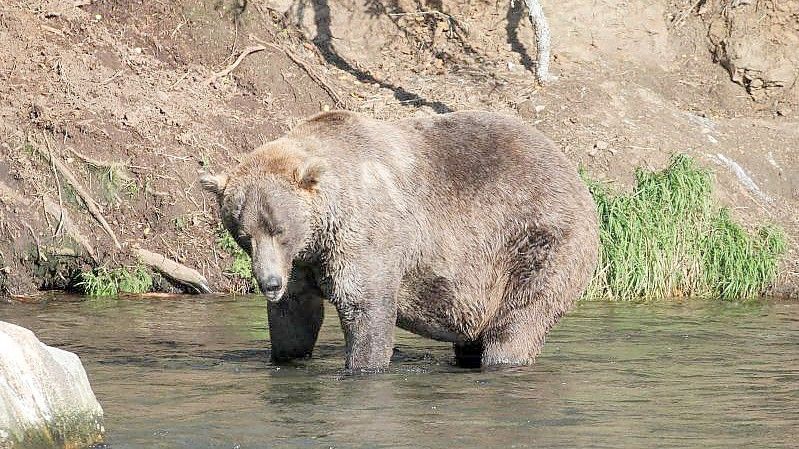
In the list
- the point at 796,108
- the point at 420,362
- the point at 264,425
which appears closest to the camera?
the point at 264,425

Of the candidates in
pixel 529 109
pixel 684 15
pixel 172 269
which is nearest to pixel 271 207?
pixel 172 269

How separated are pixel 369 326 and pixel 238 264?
5683mm

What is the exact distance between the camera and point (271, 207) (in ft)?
25.4

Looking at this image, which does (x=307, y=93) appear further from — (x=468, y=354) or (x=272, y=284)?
(x=272, y=284)

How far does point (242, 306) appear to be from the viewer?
12.7 m

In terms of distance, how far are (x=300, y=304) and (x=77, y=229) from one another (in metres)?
5.48

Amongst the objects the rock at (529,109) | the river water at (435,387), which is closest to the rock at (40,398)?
the river water at (435,387)

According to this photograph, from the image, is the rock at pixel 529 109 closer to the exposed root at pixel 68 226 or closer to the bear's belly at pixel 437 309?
the exposed root at pixel 68 226

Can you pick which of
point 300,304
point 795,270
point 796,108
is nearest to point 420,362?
point 300,304

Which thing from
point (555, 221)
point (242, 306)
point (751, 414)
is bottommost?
point (242, 306)

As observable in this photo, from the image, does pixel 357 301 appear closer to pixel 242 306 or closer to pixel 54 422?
pixel 54 422

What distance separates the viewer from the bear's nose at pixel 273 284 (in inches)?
301

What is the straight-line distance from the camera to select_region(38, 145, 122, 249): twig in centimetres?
1357

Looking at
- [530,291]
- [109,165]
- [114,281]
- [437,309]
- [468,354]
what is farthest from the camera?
[109,165]
